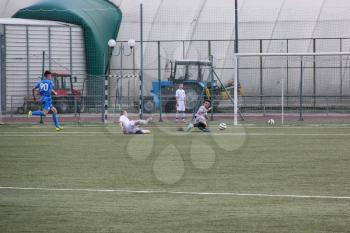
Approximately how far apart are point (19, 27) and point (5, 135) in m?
20.0

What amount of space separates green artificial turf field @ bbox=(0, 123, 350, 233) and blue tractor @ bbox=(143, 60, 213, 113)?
1845 centimetres

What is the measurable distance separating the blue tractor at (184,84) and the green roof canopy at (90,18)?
384 cm

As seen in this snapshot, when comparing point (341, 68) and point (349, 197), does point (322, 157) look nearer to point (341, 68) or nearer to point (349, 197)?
point (349, 197)

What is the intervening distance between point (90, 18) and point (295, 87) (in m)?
12.2

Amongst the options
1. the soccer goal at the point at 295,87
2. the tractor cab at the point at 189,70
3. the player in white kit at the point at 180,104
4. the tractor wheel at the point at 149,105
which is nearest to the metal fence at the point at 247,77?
the soccer goal at the point at 295,87

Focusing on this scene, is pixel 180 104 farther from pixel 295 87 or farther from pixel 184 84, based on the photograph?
pixel 295 87

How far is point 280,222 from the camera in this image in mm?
10328

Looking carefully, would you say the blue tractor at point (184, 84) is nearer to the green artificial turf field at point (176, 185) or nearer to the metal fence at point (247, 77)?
the metal fence at point (247, 77)

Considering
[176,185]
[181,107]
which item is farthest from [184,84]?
[176,185]

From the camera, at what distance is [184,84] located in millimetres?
46844

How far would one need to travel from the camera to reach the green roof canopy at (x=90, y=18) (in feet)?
162

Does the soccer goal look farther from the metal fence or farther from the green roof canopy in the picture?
the green roof canopy

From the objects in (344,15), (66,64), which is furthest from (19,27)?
(344,15)

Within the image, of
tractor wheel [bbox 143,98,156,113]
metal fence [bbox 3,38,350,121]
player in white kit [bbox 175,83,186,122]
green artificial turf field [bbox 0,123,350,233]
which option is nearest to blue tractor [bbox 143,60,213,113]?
tractor wheel [bbox 143,98,156,113]
